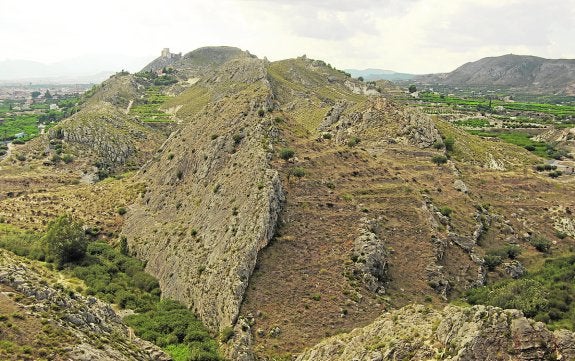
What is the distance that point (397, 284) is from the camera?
58.8 metres

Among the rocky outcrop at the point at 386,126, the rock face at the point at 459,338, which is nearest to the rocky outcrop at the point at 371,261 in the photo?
the rock face at the point at 459,338

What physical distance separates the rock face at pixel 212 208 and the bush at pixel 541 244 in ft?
137

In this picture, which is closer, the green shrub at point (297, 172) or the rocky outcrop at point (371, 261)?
the rocky outcrop at point (371, 261)

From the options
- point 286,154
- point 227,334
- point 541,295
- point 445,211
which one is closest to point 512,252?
point 445,211

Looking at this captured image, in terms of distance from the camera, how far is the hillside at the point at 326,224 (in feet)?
A: 162

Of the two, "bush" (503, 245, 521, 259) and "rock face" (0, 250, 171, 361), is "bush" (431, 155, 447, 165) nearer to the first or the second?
"bush" (503, 245, 521, 259)

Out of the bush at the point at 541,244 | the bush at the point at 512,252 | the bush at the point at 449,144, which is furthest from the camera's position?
the bush at the point at 449,144

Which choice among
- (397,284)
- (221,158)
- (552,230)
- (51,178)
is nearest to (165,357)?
(397,284)

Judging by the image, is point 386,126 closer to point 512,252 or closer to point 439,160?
point 439,160

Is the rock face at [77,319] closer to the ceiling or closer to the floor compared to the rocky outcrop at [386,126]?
closer to the floor

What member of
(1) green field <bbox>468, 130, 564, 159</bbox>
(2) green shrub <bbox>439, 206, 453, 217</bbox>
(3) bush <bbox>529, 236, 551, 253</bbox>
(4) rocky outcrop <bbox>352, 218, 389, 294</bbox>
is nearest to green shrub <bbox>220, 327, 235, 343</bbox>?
(4) rocky outcrop <bbox>352, 218, 389, 294</bbox>

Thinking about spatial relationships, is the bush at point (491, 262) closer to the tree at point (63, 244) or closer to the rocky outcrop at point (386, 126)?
the rocky outcrop at point (386, 126)

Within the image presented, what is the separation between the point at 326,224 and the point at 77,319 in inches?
1297

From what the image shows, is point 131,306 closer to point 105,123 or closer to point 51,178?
point 51,178
